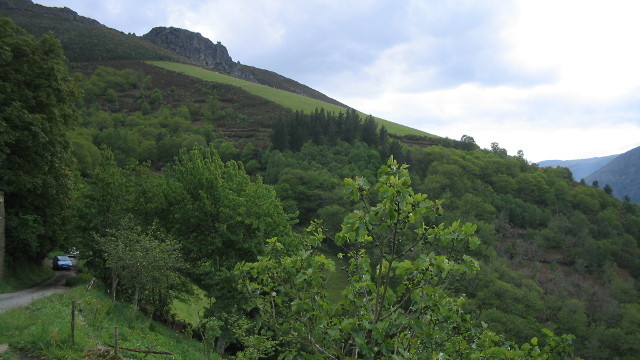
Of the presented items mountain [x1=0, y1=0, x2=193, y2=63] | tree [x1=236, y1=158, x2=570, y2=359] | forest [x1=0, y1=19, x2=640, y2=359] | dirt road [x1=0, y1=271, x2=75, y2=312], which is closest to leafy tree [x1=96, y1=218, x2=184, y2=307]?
forest [x1=0, y1=19, x2=640, y2=359]

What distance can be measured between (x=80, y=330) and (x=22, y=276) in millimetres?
16861

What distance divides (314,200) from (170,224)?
2243 inches

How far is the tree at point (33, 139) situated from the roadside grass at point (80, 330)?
7.22m

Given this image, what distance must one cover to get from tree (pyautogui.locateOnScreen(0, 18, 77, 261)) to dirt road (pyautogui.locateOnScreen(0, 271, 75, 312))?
7.92 feet

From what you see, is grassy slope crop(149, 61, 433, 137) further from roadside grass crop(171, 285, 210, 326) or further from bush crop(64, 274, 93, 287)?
bush crop(64, 274, 93, 287)

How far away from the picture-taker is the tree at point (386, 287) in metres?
4.55

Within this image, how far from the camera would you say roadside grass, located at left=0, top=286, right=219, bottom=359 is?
1121 centimetres

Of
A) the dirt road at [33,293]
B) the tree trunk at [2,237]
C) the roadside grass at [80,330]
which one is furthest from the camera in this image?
the tree trunk at [2,237]

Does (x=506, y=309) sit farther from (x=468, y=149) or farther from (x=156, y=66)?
(x=156, y=66)

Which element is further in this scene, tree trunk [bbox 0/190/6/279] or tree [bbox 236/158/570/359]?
tree trunk [bbox 0/190/6/279]

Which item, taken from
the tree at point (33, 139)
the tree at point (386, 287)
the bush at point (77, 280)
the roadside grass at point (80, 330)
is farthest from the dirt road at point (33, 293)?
the tree at point (386, 287)

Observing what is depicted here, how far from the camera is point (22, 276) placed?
85.7ft

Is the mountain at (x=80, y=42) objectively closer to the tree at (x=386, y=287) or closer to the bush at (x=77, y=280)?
the bush at (x=77, y=280)

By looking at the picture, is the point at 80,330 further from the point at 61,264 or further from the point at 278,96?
the point at 278,96
